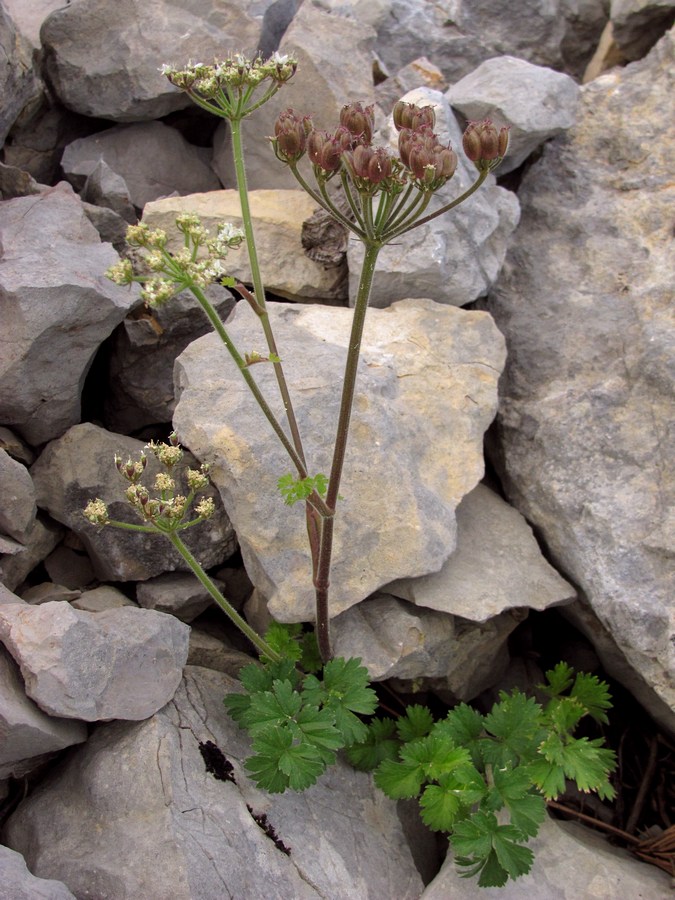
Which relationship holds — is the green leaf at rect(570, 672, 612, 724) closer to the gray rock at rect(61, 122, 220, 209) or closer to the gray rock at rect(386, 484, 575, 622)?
the gray rock at rect(386, 484, 575, 622)

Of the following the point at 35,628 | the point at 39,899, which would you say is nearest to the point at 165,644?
the point at 35,628

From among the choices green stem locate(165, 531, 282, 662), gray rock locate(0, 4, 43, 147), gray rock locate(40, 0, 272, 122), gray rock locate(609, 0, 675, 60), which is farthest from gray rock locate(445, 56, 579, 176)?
green stem locate(165, 531, 282, 662)

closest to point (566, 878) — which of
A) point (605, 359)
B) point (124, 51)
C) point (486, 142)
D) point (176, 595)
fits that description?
point (176, 595)

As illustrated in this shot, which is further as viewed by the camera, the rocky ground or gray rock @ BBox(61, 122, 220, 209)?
gray rock @ BBox(61, 122, 220, 209)

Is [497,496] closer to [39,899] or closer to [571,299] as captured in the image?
[571,299]

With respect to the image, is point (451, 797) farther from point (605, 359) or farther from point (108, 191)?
point (108, 191)

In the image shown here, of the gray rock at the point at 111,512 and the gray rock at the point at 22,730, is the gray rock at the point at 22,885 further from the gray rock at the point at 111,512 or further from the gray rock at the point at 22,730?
the gray rock at the point at 111,512
